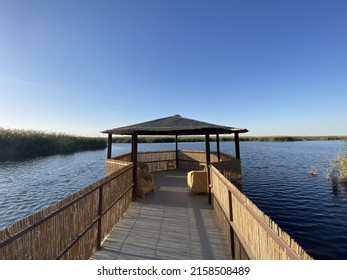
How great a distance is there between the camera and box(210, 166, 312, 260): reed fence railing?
1758mm

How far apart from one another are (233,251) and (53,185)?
573 inches

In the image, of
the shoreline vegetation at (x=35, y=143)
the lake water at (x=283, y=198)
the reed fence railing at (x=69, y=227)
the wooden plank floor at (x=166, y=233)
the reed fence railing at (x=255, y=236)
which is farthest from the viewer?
the shoreline vegetation at (x=35, y=143)

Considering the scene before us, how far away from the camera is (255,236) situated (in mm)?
2547

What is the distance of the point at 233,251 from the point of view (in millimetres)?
3646

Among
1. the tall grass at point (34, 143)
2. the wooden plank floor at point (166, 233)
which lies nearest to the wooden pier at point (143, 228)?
the wooden plank floor at point (166, 233)

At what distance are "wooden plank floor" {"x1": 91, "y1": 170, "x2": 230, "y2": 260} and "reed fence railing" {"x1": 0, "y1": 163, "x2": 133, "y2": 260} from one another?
14.0 inches

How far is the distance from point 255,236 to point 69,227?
2670 mm

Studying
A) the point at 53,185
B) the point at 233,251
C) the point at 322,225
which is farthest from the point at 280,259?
the point at 53,185

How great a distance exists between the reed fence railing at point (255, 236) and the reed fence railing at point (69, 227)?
2.52 metres

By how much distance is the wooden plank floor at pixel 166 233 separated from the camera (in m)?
3.76

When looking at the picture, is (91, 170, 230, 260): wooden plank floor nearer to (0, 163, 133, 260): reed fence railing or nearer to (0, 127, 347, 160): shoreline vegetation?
(0, 163, 133, 260): reed fence railing

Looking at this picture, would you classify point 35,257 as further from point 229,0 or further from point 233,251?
point 229,0

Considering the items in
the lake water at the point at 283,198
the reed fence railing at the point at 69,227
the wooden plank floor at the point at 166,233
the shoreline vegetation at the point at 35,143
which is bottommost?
the lake water at the point at 283,198

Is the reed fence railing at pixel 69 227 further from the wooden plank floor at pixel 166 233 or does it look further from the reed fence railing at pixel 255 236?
the reed fence railing at pixel 255 236
